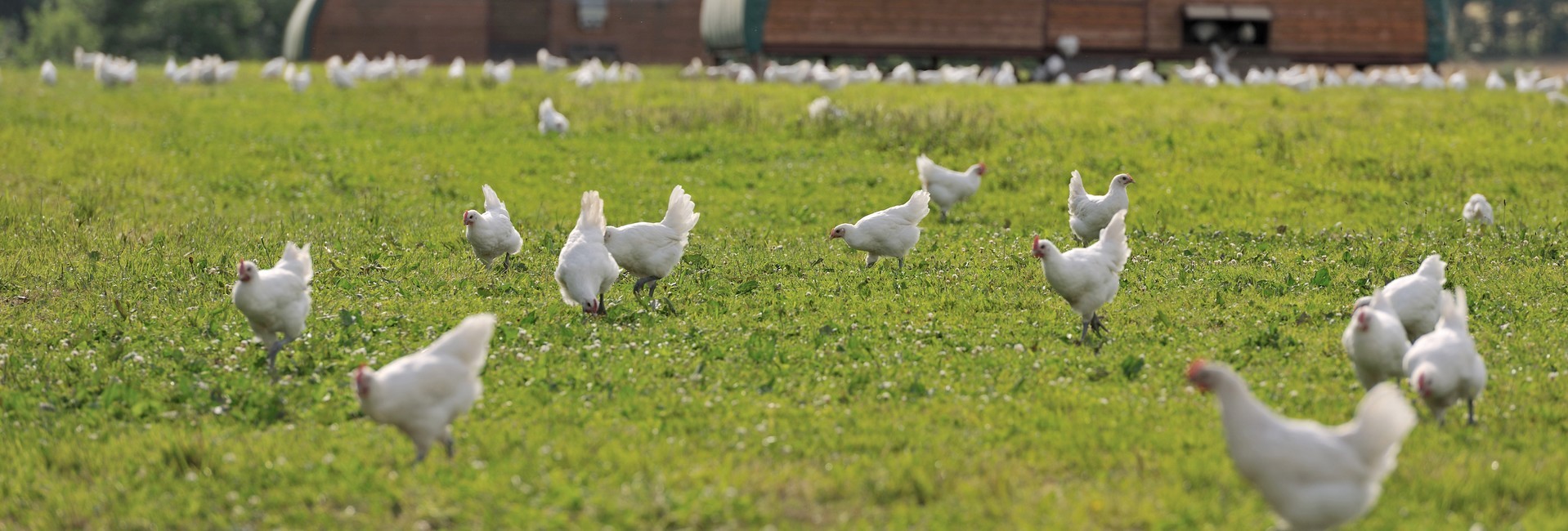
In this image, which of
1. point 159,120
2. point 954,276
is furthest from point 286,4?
point 954,276

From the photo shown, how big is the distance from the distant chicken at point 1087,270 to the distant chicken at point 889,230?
10.8ft

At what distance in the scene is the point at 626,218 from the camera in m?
17.9

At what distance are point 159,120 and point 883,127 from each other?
14.6 meters

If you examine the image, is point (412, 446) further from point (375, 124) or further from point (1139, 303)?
point (375, 124)

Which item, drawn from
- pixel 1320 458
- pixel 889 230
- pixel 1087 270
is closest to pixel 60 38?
pixel 889 230

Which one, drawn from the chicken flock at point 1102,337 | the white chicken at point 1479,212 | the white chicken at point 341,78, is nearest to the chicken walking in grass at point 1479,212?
the white chicken at point 1479,212

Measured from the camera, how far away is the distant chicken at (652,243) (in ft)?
39.0

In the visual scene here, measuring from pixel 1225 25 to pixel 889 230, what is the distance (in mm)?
34950

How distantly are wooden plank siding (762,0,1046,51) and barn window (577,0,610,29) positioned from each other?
1701cm

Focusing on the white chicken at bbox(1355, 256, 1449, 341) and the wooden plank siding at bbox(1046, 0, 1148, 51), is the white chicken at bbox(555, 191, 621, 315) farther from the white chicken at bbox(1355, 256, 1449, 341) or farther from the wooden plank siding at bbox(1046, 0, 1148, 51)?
the wooden plank siding at bbox(1046, 0, 1148, 51)

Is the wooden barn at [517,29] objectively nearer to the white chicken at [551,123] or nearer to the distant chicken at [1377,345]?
the white chicken at [551,123]

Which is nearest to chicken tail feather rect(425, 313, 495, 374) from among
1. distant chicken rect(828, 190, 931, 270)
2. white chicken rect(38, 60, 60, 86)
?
distant chicken rect(828, 190, 931, 270)

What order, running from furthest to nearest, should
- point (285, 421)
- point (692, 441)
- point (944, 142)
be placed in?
point (944, 142) → point (285, 421) → point (692, 441)

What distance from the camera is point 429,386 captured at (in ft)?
24.5
